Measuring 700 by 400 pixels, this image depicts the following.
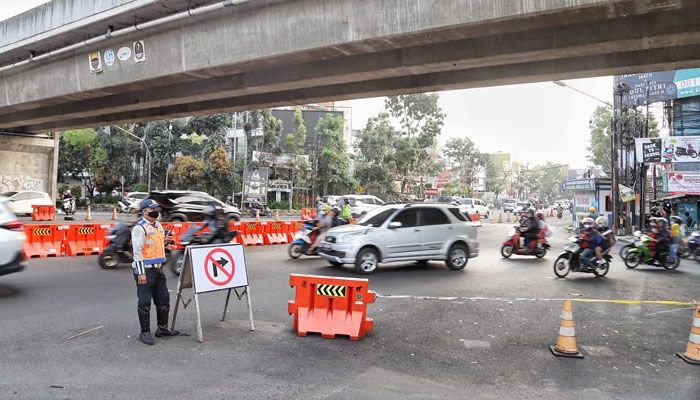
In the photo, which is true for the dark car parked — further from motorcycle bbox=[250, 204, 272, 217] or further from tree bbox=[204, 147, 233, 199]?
tree bbox=[204, 147, 233, 199]

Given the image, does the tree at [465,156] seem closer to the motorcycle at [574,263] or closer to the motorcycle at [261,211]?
the motorcycle at [261,211]

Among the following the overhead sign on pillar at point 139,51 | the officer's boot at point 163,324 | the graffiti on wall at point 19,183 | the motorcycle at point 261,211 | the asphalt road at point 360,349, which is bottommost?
the asphalt road at point 360,349

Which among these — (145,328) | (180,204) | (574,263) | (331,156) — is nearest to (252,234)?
(180,204)

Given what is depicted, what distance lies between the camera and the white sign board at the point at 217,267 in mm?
→ 6062

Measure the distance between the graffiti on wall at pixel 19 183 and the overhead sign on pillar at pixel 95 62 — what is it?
19438 millimetres

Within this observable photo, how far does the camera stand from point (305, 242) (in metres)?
13.6

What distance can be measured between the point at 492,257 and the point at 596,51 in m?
7.63

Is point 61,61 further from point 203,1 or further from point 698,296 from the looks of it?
point 698,296

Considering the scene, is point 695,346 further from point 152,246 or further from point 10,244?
point 10,244

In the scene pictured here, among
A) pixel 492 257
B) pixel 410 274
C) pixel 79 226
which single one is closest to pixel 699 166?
pixel 492 257

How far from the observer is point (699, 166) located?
3080 cm

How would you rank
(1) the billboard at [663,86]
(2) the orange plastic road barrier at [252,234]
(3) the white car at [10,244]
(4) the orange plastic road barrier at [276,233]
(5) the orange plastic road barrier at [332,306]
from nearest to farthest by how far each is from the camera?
1. (5) the orange plastic road barrier at [332,306]
2. (3) the white car at [10,244]
3. (2) the orange plastic road barrier at [252,234]
4. (4) the orange plastic road barrier at [276,233]
5. (1) the billboard at [663,86]

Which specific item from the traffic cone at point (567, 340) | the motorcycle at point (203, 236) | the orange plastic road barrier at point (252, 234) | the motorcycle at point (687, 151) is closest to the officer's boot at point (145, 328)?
the traffic cone at point (567, 340)

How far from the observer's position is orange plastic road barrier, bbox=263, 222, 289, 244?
57.9 feet
